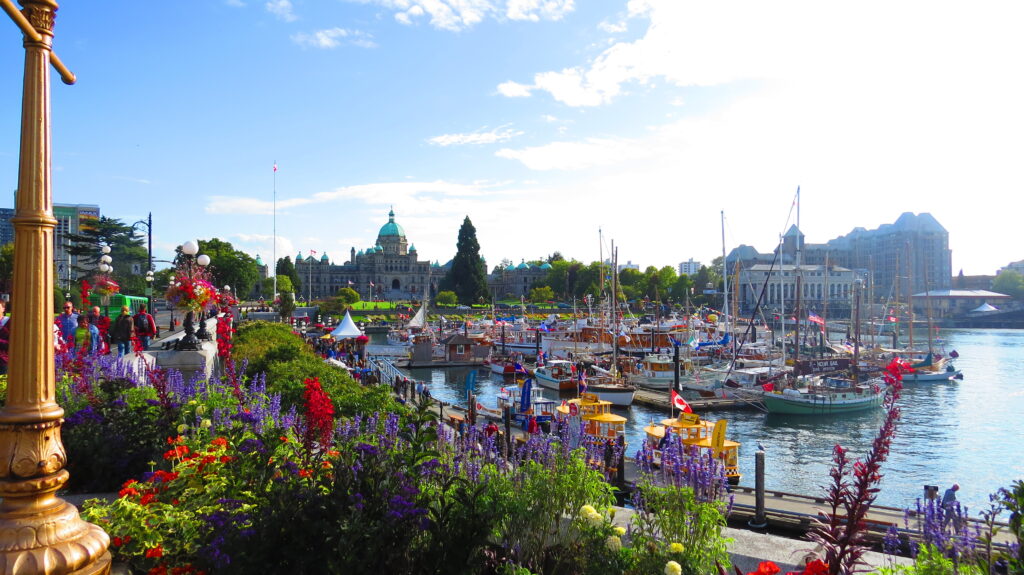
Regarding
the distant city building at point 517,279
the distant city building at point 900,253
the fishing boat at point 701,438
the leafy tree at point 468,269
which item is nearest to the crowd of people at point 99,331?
the fishing boat at point 701,438

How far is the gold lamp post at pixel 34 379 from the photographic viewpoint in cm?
265

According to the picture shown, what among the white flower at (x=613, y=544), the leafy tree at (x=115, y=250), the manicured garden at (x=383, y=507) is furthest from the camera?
the leafy tree at (x=115, y=250)

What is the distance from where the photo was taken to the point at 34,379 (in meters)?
2.72

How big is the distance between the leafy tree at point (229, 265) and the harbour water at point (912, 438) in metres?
42.7

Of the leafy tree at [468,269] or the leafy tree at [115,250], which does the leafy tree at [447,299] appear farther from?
the leafy tree at [115,250]

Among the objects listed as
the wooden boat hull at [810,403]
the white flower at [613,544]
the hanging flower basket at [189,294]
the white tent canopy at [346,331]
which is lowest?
the wooden boat hull at [810,403]

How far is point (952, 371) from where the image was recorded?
45688 mm

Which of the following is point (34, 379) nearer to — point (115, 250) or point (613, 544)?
point (613, 544)

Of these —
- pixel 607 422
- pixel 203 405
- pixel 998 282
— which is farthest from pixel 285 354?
pixel 998 282

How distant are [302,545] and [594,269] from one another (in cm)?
12062

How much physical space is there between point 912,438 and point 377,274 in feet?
436

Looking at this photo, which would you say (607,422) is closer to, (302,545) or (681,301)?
(302,545)

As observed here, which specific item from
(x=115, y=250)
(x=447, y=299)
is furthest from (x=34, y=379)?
(x=447, y=299)

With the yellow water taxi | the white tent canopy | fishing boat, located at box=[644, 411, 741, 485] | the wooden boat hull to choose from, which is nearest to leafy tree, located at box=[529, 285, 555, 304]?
the white tent canopy
